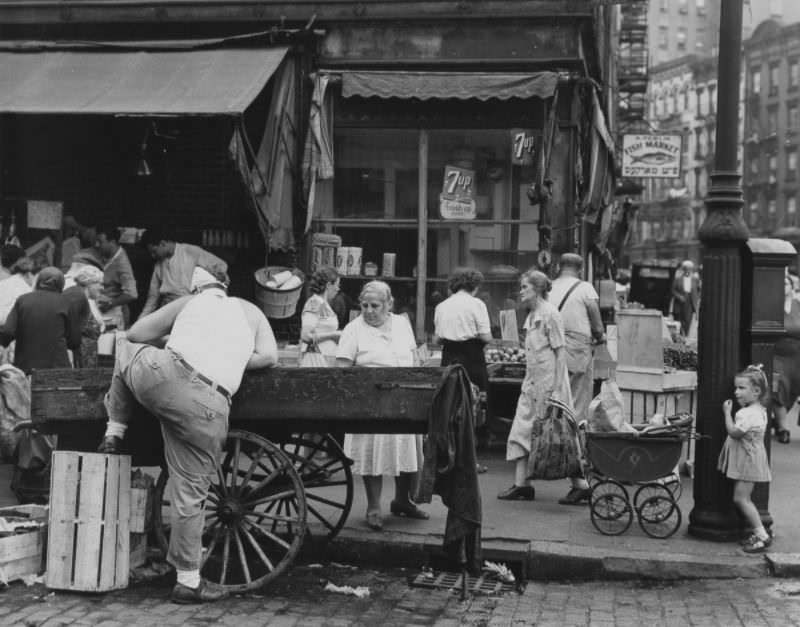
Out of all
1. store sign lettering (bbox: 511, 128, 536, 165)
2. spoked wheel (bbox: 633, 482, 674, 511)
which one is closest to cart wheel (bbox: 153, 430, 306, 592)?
spoked wheel (bbox: 633, 482, 674, 511)

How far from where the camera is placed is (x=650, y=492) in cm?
870

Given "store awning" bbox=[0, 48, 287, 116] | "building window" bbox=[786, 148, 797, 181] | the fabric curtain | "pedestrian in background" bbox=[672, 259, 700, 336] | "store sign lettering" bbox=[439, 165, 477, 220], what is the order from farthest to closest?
"building window" bbox=[786, 148, 797, 181] < "pedestrian in background" bbox=[672, 259, 700, 336] < "store sign lettering" bbox=[439, 165, 477, 220] < the fabric curtain < "store awning" bbox=[0, 48, 287, 116]

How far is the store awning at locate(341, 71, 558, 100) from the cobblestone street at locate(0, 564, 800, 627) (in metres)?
6.44

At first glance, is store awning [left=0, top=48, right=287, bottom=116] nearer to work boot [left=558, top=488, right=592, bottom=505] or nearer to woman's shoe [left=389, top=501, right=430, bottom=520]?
woman's shoe [left=389, top=501, right=430, bottom=520]

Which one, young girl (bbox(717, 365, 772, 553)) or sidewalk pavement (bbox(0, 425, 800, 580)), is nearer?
sidewalk pavement (bbox(0, 425, 800, 580))

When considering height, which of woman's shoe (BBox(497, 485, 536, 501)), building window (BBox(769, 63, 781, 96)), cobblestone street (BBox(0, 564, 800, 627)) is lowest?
cobblestone street (BBox(0, 564, 800, 627))

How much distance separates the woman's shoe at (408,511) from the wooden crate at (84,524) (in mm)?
2443

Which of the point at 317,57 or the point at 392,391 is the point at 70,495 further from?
the point at 317,57

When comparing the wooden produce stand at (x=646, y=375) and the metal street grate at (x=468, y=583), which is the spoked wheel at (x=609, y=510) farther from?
the wooden produce stand at (x=646, y=375)

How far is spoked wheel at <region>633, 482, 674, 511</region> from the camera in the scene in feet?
26.8

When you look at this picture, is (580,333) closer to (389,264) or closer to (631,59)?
(389,264)

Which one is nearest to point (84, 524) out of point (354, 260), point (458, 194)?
point (354, 260)

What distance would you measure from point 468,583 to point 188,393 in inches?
84.6

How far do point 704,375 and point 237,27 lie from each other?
7581 millimetres
